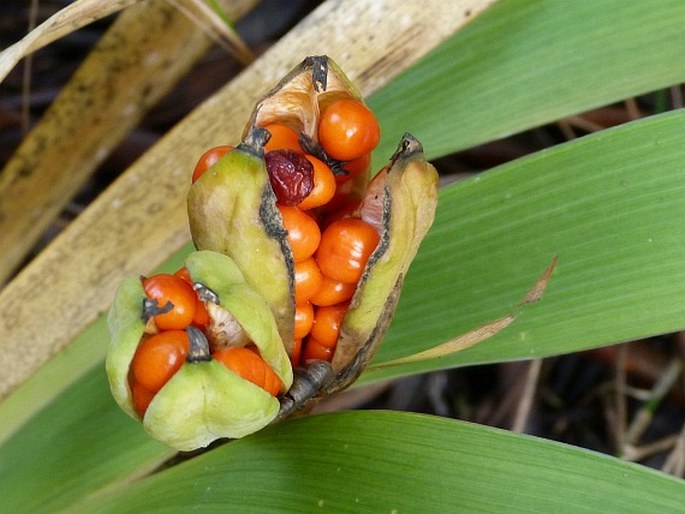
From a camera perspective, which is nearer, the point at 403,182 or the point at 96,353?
the point at 403,182

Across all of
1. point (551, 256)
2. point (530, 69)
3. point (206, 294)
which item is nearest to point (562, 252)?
point (551, 256)

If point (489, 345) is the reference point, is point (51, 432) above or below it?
below

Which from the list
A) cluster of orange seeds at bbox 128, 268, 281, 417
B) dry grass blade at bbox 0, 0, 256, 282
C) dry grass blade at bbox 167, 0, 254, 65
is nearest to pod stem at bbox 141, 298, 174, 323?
cluster of orange seeds at bbox 128, 268, 281, 417

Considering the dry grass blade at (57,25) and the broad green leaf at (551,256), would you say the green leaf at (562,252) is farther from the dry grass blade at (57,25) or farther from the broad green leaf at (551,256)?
the dry grass blade at (57,25)

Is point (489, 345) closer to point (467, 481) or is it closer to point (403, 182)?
point (467, 481)

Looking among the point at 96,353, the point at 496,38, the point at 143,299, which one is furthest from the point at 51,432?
the point at 496,38
